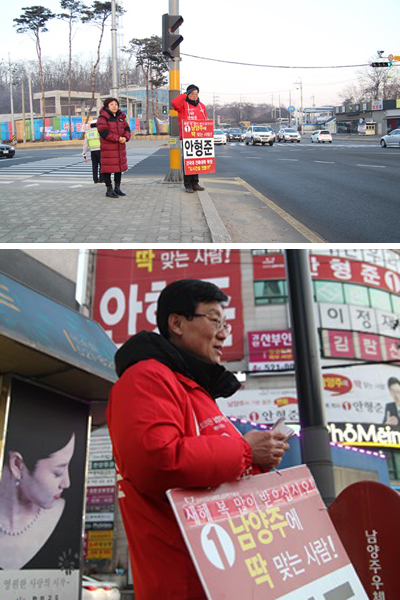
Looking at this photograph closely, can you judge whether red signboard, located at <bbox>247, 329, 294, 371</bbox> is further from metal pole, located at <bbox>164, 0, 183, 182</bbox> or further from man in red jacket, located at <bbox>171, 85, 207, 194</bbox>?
man in red jacket, located at <bbox>171, 85, 207, 194</bbox>

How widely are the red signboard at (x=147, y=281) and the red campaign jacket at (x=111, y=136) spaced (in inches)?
619

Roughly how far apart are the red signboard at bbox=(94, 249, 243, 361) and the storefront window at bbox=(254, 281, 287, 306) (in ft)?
2.54

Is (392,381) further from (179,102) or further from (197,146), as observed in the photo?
(179,102)

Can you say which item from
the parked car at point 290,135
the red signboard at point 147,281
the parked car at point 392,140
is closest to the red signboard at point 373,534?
the red signboard at point 147,281

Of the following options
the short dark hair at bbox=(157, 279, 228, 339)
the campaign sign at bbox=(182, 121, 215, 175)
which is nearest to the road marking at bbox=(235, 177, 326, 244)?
the campaign sign at bbox=(182, 121, 215, 175)

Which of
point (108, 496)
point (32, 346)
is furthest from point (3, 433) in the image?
point (108, 496)

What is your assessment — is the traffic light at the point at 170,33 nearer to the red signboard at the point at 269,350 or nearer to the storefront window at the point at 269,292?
the red signboard at the point at 269,350

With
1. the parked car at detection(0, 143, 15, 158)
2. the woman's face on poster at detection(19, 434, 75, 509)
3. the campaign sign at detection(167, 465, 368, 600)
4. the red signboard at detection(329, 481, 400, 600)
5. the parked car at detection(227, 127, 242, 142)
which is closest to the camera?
the campaign sign at detection(167, 465, 368, 600)

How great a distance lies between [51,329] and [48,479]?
110 cm

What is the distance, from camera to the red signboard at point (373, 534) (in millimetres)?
2500

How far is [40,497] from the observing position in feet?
15.8

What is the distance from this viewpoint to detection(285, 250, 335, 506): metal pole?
5.71 metres

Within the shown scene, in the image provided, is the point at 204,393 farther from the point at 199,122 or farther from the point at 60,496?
the point at 199,122

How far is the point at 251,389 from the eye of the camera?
25734mm
